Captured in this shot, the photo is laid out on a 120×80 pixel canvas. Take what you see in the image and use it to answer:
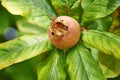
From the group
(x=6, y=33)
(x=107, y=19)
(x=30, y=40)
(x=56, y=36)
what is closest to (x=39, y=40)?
(x=30, y=40)

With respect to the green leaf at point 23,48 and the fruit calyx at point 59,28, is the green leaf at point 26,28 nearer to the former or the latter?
the green leaf at point 23,48

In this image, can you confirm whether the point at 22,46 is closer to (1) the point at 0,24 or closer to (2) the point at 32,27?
(2) the point at 32,27

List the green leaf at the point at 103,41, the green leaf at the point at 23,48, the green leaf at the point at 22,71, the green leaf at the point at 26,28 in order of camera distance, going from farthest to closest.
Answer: the green leaf at the point at 22,71 < the green leaf at the point at 26,28 < the green leaf at the point at 23,48 < the green leaf at the point at 103,41

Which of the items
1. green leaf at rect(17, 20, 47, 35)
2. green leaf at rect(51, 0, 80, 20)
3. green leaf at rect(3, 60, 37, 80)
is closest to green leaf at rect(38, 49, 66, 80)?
green leaf at rect(51, 0, 80, 20)

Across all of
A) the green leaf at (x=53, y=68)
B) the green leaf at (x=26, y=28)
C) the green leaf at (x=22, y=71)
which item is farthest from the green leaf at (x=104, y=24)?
the green leaf at (x=22, y=71)

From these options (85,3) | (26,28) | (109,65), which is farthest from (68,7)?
(26,28)

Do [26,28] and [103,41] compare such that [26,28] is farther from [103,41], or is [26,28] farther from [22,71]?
[103,41]
